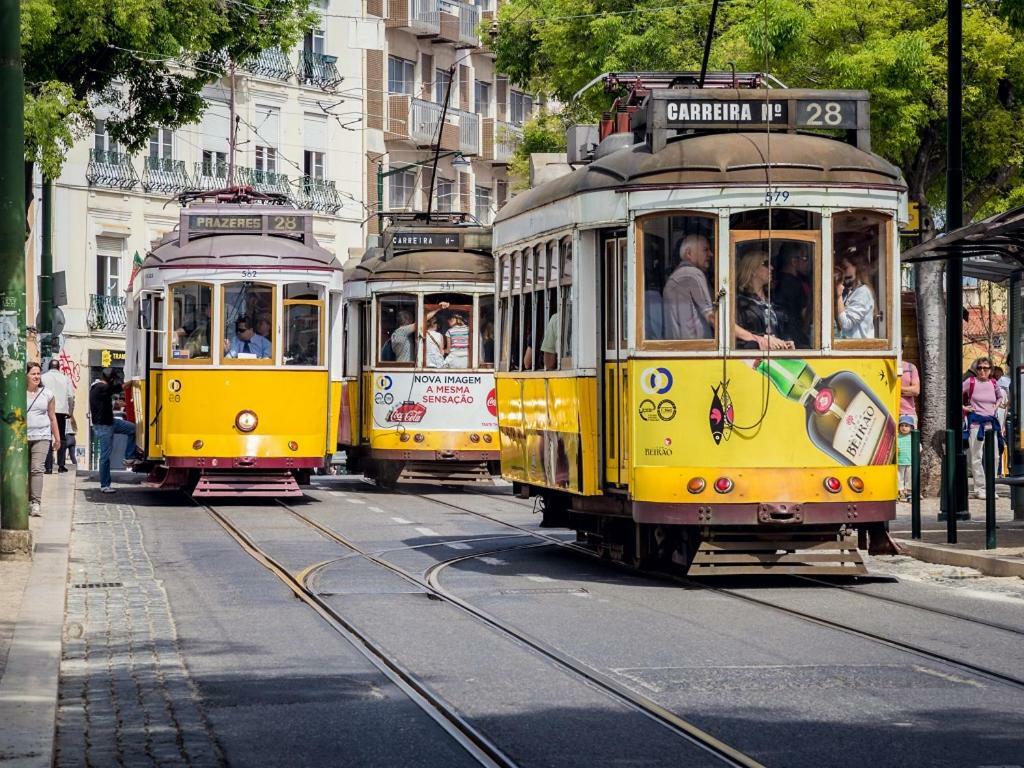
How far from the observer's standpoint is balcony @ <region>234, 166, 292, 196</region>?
59562 millimetres

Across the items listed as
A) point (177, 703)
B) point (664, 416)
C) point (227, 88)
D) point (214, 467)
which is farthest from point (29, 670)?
point (227, 88)

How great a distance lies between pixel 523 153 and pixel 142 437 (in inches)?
727

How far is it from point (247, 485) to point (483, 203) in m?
47.8

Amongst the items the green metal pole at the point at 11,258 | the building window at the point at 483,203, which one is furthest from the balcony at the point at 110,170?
the green metal pole at the point at 11,258

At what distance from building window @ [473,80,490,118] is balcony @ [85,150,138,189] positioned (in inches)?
664

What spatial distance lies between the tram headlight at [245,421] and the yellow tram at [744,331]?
32.6ft

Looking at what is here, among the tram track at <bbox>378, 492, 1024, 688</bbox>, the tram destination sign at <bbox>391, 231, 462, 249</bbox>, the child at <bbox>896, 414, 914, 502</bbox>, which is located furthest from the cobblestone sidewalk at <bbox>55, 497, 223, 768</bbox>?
the tram destination sign at <bbox>391, 231, 462, 249</bbox>

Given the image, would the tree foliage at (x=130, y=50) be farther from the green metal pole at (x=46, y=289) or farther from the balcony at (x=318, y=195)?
the balcony at (x=318, y=195)

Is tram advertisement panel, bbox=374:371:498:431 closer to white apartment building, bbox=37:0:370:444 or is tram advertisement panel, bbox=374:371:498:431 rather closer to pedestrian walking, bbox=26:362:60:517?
pedestrian walking, bbox=26:362:60:517

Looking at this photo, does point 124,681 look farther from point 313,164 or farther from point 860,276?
point 313,164

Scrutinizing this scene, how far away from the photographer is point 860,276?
48.5 feet

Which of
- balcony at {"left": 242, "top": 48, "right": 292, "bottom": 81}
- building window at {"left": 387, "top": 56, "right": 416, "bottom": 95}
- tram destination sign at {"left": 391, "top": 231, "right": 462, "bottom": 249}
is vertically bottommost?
tram destination sign at {"left": 391, "top": 231, "right": 462, "bottom": 249}

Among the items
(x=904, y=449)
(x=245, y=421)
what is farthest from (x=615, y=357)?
(x=245, y=421)

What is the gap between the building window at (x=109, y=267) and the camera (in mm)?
56844
